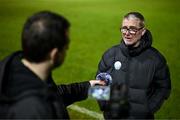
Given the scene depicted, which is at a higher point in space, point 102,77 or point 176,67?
point 102,77

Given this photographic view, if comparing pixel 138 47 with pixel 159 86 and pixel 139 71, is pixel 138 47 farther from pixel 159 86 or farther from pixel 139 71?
pixel 159 86

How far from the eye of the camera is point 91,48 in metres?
13.3

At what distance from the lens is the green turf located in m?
10.3

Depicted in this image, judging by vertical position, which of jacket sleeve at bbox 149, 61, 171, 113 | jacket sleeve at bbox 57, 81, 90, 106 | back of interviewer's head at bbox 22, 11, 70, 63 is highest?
back of interviewer's head at bbox 22, 11, 70, 63

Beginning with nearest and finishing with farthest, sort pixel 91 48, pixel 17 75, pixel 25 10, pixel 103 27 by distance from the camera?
1. pixel 17 75
2. pixel 91 48
3. pixel 103 27
4. pixel 25 10

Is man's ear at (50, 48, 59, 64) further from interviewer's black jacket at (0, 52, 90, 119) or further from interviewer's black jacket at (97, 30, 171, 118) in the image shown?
interviewer's black jacket at (97, 30, 171, 118)

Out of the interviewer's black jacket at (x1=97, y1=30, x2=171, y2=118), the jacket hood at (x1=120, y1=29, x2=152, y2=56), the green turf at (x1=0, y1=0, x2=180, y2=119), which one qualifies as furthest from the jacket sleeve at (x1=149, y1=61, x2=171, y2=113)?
the green turf at (x1=0, y1=0, x2=180, y2=119)

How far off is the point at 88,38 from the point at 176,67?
4.63m

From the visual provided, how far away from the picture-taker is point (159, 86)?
520cm

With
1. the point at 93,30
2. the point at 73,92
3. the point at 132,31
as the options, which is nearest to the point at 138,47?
the point at 132,31

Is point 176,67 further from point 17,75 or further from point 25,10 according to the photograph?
point 25,10

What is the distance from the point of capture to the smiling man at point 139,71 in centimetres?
513

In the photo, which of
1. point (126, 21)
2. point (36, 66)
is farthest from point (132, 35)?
point (36, 66)

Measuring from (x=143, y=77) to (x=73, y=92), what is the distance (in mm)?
1237
